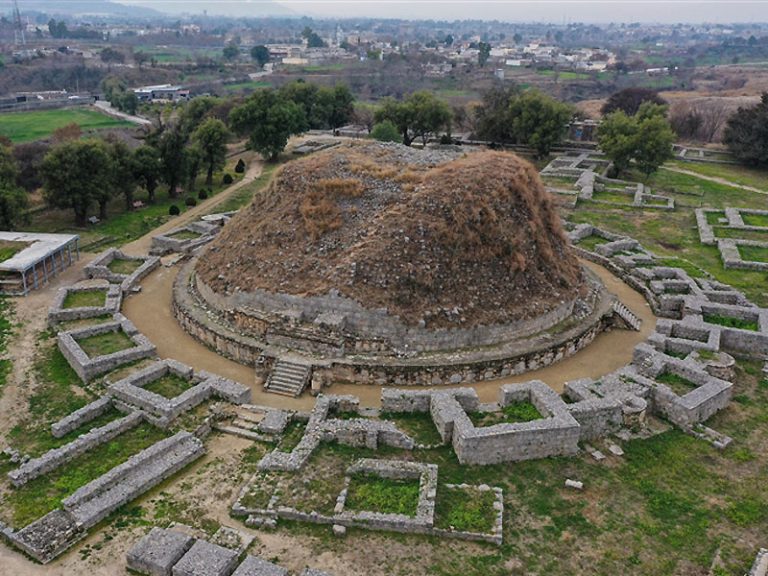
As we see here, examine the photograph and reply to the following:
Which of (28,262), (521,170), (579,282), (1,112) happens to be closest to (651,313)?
(579,282)

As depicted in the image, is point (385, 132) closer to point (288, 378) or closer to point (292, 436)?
point (288, 378)

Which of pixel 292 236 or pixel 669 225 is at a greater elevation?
pixel 292 236

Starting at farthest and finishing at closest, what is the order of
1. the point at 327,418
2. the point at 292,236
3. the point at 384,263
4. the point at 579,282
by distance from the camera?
1. the point at 579,282
2. the point at 292,236
3. the point at 384,263
4. the point at 327,418

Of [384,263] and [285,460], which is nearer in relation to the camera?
[285,460]

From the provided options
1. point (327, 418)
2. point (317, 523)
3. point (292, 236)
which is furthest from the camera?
point (292, 236)

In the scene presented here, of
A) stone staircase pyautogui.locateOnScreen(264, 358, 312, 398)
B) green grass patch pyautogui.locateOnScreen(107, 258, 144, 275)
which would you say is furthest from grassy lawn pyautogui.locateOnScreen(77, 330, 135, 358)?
green grass patch pyautogui.locateOnScreen(107, 258, 144, 275)

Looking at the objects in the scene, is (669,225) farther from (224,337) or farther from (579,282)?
(224,337)

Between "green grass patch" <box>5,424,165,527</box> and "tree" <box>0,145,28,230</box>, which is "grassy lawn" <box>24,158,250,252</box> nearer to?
"tree" <box>0,145,28,230</box>
